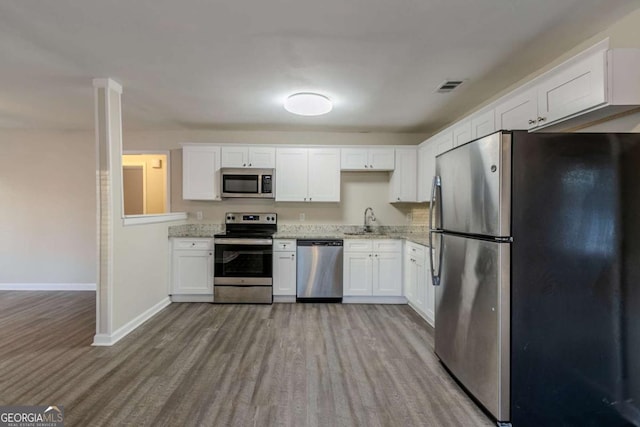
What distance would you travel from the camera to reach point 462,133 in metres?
3.04

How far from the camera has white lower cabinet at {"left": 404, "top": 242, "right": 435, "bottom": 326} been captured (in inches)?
130

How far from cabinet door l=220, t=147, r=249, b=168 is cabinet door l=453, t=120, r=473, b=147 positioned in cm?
272

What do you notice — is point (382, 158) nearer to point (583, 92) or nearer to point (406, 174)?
point (406, 174)

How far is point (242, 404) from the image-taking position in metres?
1.98

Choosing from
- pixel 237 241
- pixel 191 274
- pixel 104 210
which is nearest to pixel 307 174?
pixel 237 241

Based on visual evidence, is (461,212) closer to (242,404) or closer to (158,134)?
(242,404)

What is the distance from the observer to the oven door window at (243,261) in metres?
3.99

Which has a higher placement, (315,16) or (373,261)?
(315,16)

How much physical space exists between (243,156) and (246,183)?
39cm

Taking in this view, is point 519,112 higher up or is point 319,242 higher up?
point 519,112

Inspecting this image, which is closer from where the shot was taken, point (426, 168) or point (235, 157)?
point (426, 168)

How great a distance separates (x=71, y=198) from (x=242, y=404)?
4.57 m

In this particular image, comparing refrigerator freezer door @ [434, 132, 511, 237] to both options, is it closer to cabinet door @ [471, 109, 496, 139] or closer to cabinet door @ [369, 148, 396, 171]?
cabinet door @ [471, 109, 496, 139]

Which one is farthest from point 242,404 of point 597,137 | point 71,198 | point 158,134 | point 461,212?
point 71,198
